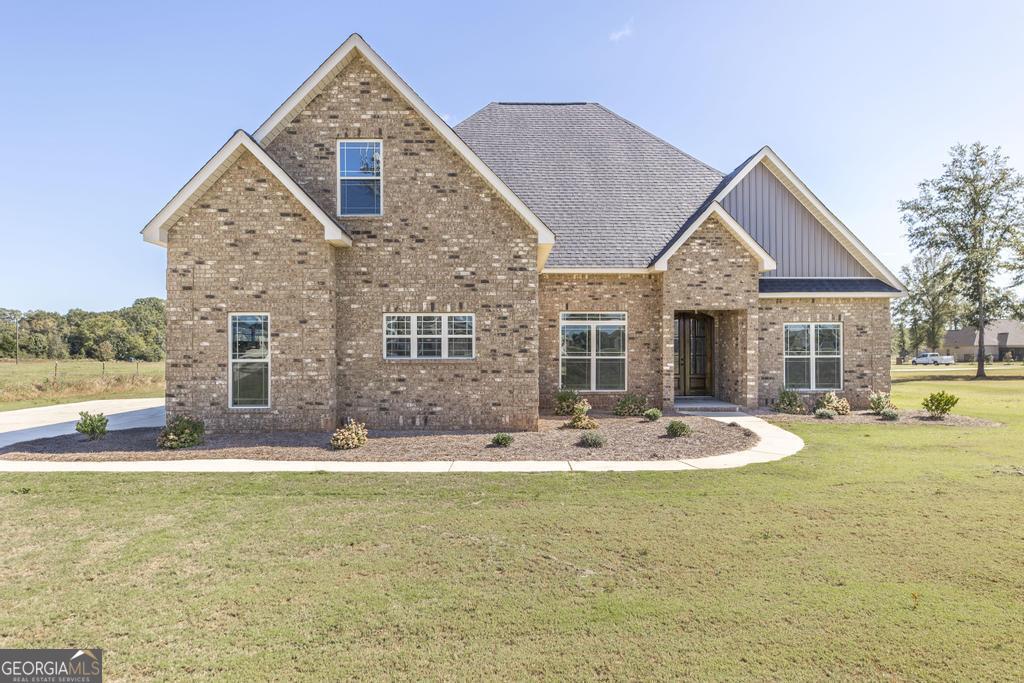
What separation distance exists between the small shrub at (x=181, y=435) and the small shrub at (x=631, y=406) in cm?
1029

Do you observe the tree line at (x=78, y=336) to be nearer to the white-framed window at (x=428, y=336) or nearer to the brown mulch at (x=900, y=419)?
the white-framed window at (x=428, y=336)

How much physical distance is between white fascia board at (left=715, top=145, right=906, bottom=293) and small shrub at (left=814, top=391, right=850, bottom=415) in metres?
4.30

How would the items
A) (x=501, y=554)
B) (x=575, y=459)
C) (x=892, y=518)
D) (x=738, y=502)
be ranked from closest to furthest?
(x=501, y=554)
(x=892, y=518)
(x=738, y=502)
(x=575, y=459)

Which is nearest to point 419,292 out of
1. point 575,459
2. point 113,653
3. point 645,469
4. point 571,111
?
point 575,459

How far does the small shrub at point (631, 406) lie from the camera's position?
1401 centimetres

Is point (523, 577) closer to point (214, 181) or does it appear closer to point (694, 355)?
point (214, 181)

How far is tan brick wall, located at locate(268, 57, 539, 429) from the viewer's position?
11695 millimetres

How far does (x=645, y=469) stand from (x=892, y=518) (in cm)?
332

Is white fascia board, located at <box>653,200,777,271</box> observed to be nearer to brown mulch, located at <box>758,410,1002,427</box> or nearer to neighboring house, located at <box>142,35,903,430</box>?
neighboring house, located at <box>142,35,903,430</box>

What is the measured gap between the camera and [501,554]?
4914mm

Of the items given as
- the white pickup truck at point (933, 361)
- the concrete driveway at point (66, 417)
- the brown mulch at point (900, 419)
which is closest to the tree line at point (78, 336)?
the concrete driveway at point (66, 417)

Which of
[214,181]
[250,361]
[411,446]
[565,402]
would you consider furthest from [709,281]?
[214,181]

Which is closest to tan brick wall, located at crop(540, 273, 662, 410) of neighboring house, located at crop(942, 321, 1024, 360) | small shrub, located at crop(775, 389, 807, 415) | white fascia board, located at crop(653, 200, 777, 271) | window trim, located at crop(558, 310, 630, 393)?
window trim, located at crop(558, 310, 630, 393)

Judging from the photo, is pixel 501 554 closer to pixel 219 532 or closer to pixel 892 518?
pixel 219 532
